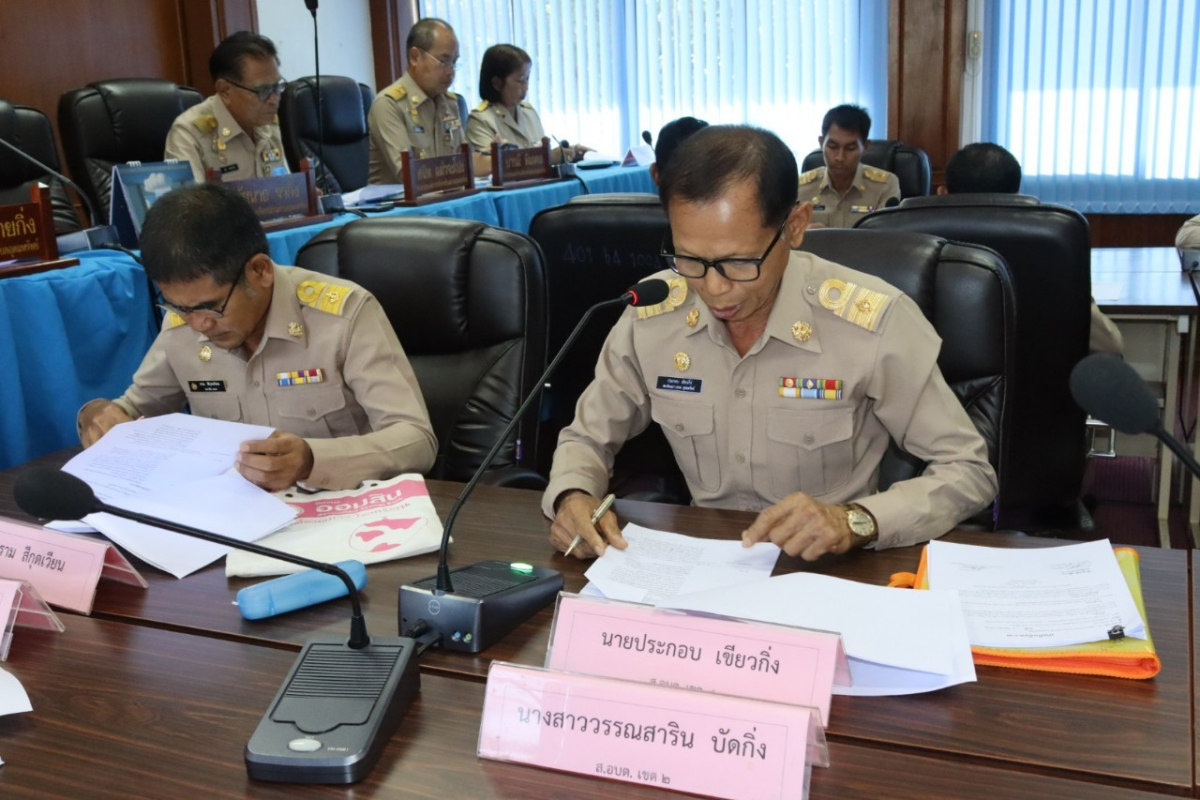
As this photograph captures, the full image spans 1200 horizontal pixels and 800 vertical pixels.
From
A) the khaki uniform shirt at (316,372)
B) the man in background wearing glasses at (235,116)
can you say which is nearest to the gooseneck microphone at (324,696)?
the khaki uniform shirt at (316,372)

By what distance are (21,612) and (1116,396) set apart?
3.42 feet

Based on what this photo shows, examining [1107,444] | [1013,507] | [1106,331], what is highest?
[1106,331]

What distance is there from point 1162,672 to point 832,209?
359 centimetres

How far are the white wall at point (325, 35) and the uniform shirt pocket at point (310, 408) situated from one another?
4.13 meters

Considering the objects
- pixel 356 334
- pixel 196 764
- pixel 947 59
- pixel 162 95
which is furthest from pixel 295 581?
pixel 947 59

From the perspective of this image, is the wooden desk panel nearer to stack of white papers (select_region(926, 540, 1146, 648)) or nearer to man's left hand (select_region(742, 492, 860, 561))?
stack of white papers (select_region(926, 540, 1146, 648))

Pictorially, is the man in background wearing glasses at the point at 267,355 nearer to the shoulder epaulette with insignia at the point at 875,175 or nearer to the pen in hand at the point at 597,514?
the pen in hand at the point at 597,514

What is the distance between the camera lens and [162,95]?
409 centimetres

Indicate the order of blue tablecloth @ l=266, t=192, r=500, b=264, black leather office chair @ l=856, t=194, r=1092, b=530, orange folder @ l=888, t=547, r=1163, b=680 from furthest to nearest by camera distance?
blue tablecloth @ l=266, t=192, r=500, b=264, black leather office chair @ l=856, t=194, r=1092, b=530, orange folder @ l=888, t=547, r=1163, b=680

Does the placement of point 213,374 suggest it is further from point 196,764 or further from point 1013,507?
point 1013,507

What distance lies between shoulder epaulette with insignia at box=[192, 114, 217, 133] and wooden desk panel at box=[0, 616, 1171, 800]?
3.05 metres

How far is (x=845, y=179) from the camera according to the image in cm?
441

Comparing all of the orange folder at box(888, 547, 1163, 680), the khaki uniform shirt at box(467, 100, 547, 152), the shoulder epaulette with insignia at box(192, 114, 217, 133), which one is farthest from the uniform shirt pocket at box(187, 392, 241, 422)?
the khaki uniform shirt at box(467, 100, 547, 152)

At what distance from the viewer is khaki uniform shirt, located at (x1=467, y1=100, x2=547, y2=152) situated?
208 inches
